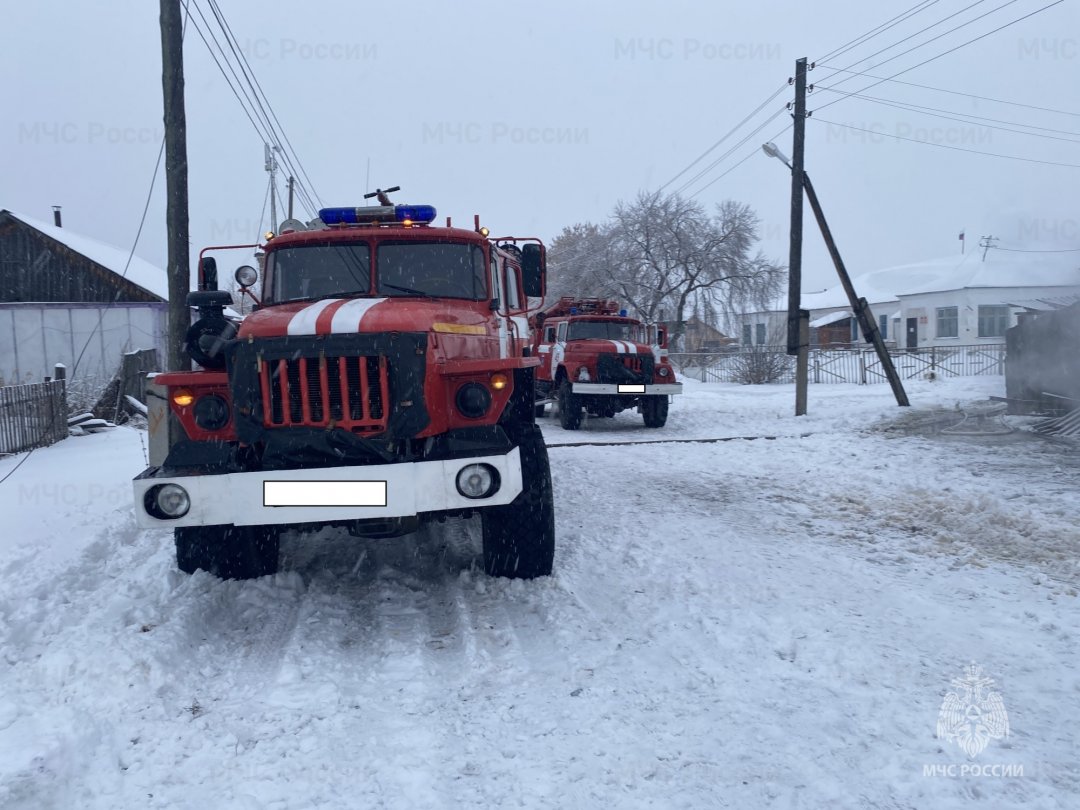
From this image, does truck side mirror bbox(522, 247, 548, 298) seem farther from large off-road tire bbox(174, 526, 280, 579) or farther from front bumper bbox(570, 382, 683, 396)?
front bumper bbox(570, 382, 683, 396)

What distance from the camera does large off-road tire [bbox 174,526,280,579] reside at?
5.01 m

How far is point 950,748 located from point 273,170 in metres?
28.7

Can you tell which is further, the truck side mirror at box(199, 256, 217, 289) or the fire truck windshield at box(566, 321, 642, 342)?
the fire truck windshield at box(566, 321, 642, 342)

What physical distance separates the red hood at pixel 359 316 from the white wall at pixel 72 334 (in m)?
20.2

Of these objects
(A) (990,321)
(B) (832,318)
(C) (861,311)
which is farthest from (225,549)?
(B) (832,318)

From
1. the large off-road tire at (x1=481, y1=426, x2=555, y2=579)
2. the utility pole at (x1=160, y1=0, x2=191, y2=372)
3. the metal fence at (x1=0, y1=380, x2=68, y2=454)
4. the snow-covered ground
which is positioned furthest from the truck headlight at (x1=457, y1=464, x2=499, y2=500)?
the metal fence at (x1=0, y1=380, x2=68, y2=454)

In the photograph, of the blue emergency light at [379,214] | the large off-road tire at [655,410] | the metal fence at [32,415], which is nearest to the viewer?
the blue emergency light at [379,214]

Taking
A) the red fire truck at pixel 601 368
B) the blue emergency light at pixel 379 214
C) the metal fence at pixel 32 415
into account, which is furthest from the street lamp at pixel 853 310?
the metal fence at pixel 32 415

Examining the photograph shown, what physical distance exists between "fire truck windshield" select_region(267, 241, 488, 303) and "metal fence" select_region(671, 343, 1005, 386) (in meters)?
21.1

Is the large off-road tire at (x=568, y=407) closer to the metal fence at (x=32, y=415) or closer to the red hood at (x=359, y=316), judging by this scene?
the metal fence at (x=32, y=415)

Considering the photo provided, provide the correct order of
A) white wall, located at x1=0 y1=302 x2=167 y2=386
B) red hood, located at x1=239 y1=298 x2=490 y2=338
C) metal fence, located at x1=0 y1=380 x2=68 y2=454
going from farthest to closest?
white wall, located at x1=0 y1=302 x2=167 y2=386 < metal fence, located at x1=0 y1=380 x2=68 y2=454 < red hood, located at x1=239 y1=298 x2=490 y2=338

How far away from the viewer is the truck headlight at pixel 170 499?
168 inches

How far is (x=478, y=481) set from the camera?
14.4 ft

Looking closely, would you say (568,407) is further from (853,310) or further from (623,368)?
(853,310)
